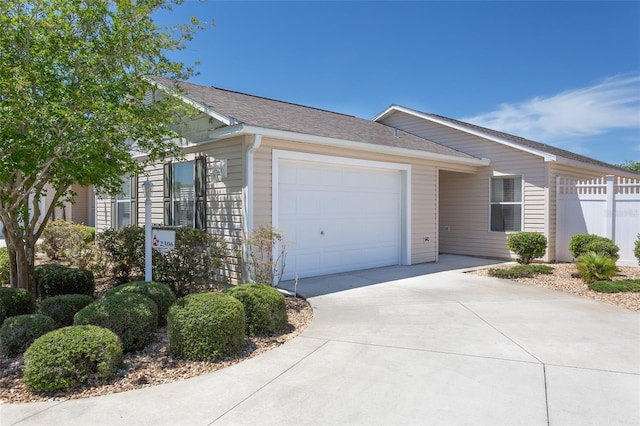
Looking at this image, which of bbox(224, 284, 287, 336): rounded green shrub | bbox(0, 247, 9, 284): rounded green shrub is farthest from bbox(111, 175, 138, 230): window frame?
bbox(224, 284, 287, 336): rounded green shrub

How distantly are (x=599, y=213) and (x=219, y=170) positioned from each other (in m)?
9.57

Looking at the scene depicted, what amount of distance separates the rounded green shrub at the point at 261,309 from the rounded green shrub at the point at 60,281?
3.31 m

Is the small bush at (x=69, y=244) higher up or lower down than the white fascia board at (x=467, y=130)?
lower down

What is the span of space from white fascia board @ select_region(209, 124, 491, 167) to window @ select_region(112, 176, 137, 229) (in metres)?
4.31

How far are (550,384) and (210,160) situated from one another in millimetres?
6748

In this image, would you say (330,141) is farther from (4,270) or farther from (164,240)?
(4,270)

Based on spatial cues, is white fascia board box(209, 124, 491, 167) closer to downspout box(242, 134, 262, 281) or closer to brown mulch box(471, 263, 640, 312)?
downspout box(242, 134, 262, 281)

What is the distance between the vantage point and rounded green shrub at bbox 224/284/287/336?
195 inches

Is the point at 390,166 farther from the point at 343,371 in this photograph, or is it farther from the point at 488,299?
the point at 343,371

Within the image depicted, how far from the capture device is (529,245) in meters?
10.4

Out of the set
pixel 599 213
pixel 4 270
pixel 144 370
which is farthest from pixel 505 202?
pixel 4 270

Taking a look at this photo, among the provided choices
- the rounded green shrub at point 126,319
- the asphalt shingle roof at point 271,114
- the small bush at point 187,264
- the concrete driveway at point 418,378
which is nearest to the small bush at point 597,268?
the concrete driveway at point 418,378

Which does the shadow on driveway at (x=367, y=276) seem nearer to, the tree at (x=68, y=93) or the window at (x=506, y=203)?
the window at (x=506, y=203)

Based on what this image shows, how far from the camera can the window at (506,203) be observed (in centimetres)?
1195
